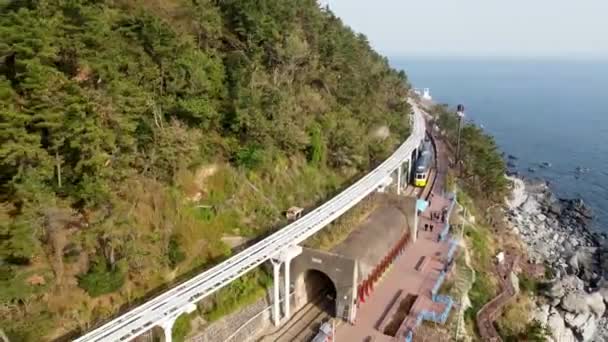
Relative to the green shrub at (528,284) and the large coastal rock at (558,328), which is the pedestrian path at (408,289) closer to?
the green shrub at (528,284)

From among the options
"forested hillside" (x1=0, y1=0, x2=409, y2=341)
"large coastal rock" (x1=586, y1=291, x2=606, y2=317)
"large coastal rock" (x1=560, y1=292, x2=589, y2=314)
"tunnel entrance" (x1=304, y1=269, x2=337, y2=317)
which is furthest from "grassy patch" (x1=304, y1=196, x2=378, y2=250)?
"large coastal rock" (x1=586, y1=291, x2=606, y2=317)

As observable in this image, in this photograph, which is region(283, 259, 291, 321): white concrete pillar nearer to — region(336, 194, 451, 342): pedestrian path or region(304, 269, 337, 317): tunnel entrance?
region(304, 269, 337, 317): tunnel entrance

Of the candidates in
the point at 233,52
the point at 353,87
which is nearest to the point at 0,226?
the point at 233,52

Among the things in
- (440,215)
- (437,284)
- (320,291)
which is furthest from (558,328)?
(320,291)

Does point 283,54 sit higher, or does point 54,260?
point 283,54

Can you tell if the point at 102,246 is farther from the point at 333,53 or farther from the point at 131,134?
the point at 333,53
